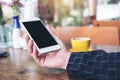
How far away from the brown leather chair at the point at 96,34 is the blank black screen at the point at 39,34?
21.3 inches

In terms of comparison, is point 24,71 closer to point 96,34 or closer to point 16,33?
point 16,33

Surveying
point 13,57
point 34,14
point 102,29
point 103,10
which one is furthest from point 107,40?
point 103,10

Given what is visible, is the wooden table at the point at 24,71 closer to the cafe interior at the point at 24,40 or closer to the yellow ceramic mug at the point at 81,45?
the cafe interior at the point at 24,40

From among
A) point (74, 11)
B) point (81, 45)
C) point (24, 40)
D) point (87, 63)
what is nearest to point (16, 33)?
point (24, 40)

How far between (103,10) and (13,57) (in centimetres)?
293

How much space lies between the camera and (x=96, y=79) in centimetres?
68

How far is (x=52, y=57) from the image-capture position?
2.54ft

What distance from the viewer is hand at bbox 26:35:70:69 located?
2.45 feet

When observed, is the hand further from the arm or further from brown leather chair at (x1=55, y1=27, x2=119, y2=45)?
brown leather chair at (x1=55, y1=27, x2=119, y2=45)

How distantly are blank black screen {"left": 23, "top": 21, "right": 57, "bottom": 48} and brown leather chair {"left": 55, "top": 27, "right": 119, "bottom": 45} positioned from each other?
54 cm

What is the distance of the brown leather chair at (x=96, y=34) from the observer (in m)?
1.27

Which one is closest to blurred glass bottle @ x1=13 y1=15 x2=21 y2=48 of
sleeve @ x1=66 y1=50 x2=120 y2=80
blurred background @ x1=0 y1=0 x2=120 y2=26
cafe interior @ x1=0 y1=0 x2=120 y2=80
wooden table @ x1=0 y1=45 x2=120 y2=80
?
cafe interior @ x1=0 y1=0 x2=120 y2=80

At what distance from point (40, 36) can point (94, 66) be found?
0.67ft

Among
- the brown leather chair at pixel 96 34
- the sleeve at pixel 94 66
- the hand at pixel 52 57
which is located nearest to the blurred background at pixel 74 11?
the brown leather chair at pixel 96 34
